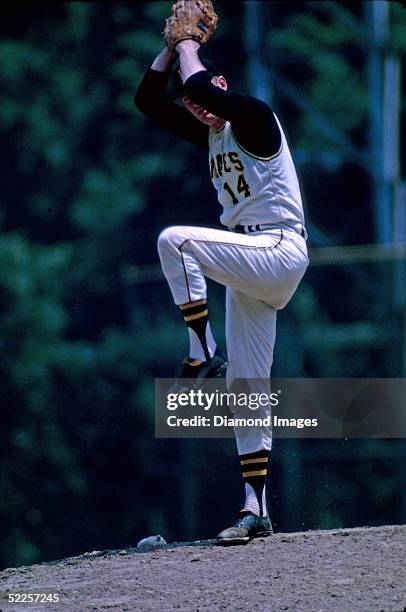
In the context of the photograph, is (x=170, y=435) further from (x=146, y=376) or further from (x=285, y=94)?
(x=285, y=94)

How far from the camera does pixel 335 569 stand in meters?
4.32

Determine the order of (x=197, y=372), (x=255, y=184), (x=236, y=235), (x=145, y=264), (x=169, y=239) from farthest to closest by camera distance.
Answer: (x=145, y=264) < (x=255, y=184) < (x=236, y=235) < (x=169, y=239) < (x=197, y=372)

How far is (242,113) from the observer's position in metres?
4.64

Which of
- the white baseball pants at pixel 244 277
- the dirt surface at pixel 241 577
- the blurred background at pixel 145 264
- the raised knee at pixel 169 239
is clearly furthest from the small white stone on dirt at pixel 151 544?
the blurred background at pixel 145 264

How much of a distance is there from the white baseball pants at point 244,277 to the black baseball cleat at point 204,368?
0.24m

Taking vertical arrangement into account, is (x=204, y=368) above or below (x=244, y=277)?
below

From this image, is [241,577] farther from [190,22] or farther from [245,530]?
[190,22]

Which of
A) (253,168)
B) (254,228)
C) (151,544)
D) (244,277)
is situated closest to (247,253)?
(244,277)

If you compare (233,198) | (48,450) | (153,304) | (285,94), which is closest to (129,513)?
(48,450)

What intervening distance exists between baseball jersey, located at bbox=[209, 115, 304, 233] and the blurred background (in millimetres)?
4463

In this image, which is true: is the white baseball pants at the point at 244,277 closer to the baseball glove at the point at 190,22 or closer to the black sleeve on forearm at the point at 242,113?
the black sleeve on forearm at the point at 242,113

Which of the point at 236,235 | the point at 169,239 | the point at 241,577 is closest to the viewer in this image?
the point at 241,577

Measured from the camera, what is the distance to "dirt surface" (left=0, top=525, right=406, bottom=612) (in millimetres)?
3992

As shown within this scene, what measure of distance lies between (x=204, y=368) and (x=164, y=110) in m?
1.14
